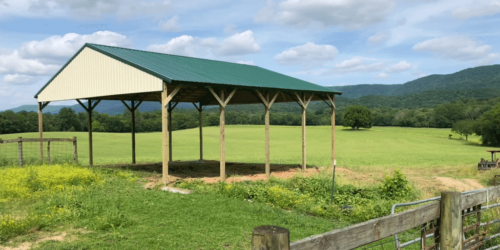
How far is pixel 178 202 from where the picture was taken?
405 inches

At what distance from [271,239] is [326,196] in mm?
9301

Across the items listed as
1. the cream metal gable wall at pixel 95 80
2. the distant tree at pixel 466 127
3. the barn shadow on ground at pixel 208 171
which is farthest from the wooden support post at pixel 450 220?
the distant tree at pixel 466 127

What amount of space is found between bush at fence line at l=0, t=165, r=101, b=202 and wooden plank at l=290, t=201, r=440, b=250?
10446mm

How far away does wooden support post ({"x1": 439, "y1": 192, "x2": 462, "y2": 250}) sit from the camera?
4.27 m

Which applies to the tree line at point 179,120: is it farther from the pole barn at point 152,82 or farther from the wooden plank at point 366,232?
the wooden plank at point 366,232

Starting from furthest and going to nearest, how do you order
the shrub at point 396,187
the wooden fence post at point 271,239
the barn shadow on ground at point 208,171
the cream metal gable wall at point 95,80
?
1. the barn shadow on ground at point 208,171
2. the cream metal gable wall at point 95,80
3. the shrub at point 396,187
4. the wooden fence post at point 271,239

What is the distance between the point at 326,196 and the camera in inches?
455

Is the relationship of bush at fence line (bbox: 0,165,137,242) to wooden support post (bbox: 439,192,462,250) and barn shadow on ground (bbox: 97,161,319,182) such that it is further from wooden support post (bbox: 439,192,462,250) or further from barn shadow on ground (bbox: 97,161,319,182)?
wooden support post (bbox: 439,192,462,250)

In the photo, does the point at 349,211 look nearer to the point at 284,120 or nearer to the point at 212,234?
the point at 212,234

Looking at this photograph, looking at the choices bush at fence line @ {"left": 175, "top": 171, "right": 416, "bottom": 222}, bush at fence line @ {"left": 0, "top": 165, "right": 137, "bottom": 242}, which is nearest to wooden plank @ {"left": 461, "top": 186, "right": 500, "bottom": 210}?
bush at fence line @ {"left": 175, "top": 171, "right": 416, "bottom": 222}

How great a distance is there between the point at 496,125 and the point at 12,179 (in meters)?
53.5

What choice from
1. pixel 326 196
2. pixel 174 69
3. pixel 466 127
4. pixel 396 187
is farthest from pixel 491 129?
pixel 174 69

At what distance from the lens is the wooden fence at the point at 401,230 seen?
2.63 m

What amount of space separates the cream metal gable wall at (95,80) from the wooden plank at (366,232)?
36.5ft
